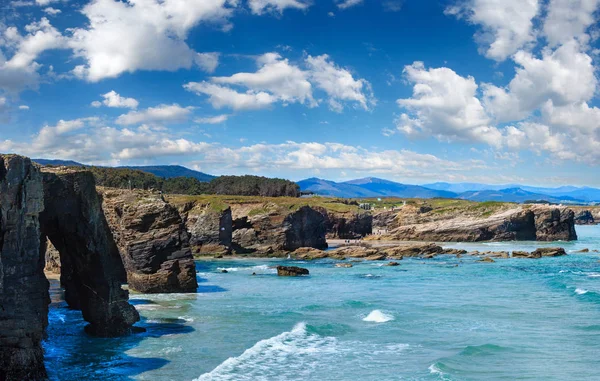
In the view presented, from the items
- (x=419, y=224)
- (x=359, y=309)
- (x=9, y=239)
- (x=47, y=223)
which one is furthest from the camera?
(x=419, y=224)

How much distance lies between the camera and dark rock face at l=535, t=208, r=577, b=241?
408 feet

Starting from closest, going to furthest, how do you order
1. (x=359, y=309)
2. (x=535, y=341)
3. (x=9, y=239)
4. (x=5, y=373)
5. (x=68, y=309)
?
(x=5, y=373) → (x=9, y=239) → (x=535, y=341) → (x=68, y=309) → (x=359, y=309)

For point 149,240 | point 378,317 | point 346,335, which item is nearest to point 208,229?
point 149,240

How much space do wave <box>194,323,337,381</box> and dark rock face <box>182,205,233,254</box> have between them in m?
54.8

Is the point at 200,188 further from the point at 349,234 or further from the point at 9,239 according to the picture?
the point at 9,239

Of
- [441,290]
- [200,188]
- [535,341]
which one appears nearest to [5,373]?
[535,341]

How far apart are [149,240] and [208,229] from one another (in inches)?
1757

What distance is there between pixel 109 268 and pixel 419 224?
11291 cm

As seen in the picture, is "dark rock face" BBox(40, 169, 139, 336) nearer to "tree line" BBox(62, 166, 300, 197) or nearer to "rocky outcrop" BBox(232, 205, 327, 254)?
"rocky outcrop" BBox(232, 205, 327, 254)

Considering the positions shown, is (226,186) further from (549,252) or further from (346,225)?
(549,252)

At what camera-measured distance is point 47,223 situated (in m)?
26.4

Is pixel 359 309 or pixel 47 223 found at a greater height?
pixel 47 223

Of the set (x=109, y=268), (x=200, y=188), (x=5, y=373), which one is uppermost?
(x=200, y=188)

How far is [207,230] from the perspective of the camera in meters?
85.2
